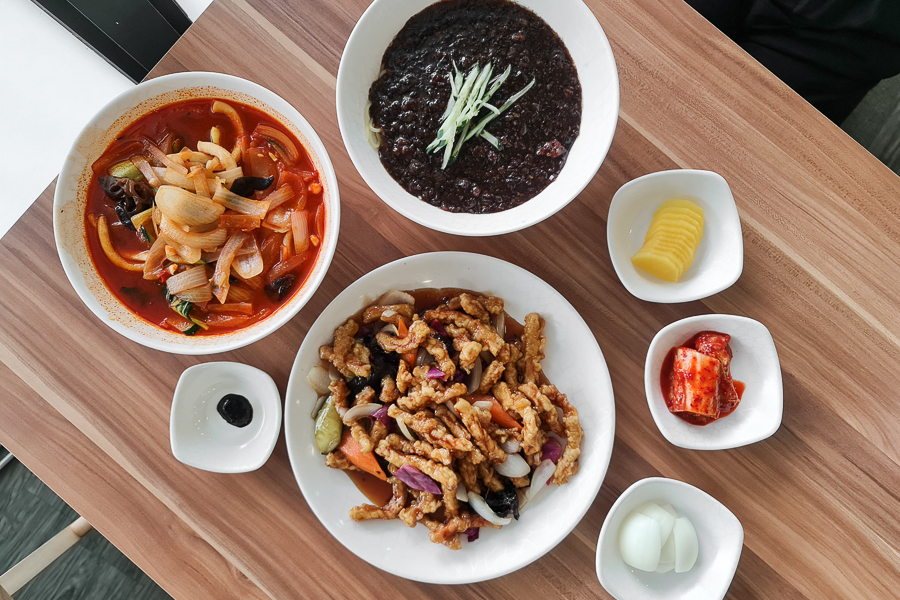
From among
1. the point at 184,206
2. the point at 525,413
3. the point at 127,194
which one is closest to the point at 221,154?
the point at 184,206

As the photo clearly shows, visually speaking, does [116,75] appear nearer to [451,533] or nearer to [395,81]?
[395,81]

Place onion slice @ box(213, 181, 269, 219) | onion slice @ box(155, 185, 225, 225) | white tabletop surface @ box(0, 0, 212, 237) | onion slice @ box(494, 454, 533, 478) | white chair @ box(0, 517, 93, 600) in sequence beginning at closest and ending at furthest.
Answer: onion slice @ box(155, 185, 225, 225), onion slice @ box(213, 181, 269, 219), onion slice @ box(494, 454, 533, 478), white chair @ box(0, 517, 93, 600), white tabletop surface @ box(0, 0, 212, 237)

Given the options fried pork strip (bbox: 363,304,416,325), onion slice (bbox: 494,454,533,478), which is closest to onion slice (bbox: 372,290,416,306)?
fried pork strip (bbox: 363,304,416,325)

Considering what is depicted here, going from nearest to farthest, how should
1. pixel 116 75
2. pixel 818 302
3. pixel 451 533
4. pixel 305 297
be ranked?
pixel 305 297 < pixel 451 533 < pixel 818 302 < pixel 116 75

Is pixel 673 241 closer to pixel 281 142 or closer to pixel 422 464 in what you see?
pixel 422 464

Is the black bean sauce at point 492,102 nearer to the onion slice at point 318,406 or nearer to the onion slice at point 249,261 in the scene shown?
the onion slice at point 249,261

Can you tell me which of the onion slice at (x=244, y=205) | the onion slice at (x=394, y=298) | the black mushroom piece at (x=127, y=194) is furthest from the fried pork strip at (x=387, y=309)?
the black mushroom piece at (x=127, y=194)

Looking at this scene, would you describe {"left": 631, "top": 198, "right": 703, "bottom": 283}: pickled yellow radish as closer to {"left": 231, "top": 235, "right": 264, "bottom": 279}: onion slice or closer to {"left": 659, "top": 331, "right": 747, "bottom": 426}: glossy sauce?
{"left": 659, "top": 331, "right": 747, "bottom": 426}: glossy sauce

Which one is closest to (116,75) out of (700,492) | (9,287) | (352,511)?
(9,287)
